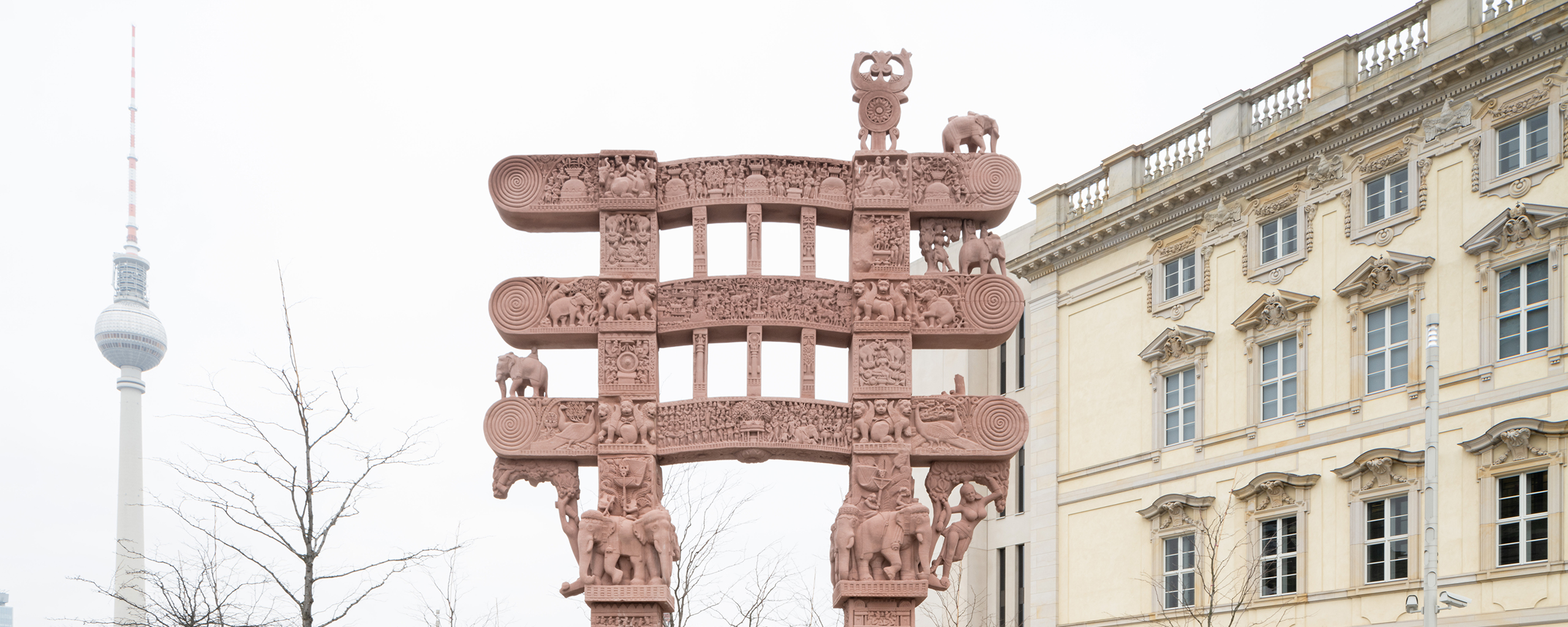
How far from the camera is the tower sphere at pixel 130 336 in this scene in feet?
337

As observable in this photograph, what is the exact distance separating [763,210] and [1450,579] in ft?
41.7

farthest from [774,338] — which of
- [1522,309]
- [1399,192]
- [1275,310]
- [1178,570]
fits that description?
[1178,570]

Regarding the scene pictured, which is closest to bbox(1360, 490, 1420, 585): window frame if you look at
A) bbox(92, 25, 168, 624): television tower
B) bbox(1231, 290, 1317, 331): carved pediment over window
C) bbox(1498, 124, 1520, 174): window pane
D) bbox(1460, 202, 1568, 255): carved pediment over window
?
bbox(1231, 290, 1317, 331): carved pediment over window

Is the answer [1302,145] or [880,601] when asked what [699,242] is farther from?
[1302,145]

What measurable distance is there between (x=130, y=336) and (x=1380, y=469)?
100136 millimetres

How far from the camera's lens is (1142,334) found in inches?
1019

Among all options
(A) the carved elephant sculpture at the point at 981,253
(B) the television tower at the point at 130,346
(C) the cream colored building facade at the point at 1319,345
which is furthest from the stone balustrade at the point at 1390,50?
(B) the television tower at the point at 130,346

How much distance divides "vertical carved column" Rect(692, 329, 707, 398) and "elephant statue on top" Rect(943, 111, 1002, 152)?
2520 mm

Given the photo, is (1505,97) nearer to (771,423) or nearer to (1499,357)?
(1499,357)

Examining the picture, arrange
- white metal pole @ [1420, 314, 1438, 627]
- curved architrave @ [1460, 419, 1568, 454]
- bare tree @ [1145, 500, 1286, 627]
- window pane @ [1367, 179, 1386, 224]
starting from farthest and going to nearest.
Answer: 1. bare tree @ [1145, 500, 1286, 627]
2. window pane @ [1367, 179, 1386, 224]
3. curved architrave @ [1460, 419, 1568, 454]
4. white metal pole @ [1420, 314, 1438, 627]

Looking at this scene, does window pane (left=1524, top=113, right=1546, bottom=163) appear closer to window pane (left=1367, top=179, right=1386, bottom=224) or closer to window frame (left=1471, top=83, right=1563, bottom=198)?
window frame (left=1471, top=83, right=1563, bottom=198)

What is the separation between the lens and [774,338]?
11219mm

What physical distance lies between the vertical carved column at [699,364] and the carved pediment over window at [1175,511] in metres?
14.8

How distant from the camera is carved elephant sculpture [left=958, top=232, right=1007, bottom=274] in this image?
36.7ft
